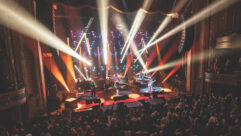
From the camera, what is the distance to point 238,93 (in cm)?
993

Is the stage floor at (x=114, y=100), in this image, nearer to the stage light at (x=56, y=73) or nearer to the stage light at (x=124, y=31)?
the stage light at (x=56, y=73)

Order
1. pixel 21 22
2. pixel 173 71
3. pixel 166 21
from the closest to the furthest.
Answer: pixel 21 22, pixel 166 21, pixel 173 71

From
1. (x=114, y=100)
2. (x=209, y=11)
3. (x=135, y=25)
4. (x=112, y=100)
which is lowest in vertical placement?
(x=112, y=100)

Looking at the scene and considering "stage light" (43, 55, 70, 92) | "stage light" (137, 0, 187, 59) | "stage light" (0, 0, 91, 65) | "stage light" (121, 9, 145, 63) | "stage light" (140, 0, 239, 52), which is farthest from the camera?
"stage light" (121, 9, 145, 63)

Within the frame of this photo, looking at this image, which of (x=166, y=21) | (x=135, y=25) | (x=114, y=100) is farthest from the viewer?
(x=135, y=25)

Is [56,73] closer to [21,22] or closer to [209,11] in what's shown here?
[21,22]

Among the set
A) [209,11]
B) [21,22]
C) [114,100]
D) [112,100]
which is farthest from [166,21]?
[21,22]

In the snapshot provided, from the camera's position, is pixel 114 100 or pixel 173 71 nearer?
pixel 114 100

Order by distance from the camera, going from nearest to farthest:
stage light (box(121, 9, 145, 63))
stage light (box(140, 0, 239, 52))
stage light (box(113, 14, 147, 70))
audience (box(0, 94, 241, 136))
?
audience (box(0, 94, 241, 136))
stage light (box(140, 0, 239, 52))
stage light (box(121, 9, 145, 63))
stage light (box(113, 14, 147, 70))

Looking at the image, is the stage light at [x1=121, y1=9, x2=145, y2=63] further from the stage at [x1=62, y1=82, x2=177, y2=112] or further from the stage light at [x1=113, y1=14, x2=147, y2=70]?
the stage at [x1=62, y1=82, x2=177, y2=112]

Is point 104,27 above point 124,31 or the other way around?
above

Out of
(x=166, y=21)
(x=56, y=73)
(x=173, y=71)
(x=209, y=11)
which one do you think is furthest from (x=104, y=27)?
(x=209, y=11)

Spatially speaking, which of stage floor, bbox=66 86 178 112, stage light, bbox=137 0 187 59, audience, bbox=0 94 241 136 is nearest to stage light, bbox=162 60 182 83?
stage floor, bbox=66 86 178 112

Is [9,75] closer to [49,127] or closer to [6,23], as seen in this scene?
[6,23]
